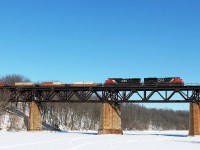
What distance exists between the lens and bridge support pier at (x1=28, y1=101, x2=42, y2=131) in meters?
79.1

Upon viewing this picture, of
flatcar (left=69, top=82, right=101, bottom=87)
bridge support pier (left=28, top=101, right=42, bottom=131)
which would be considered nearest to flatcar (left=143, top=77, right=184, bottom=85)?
flatcar (left=69, top=82, right=101, bottom=87)

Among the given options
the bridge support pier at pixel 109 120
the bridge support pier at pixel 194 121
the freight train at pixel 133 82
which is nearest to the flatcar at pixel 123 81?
the freight train at pixel 133 82

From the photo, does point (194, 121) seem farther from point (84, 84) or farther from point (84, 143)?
point (84, 143)

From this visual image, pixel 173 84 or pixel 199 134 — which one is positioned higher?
pixel 173 84

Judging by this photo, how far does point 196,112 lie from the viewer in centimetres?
7000

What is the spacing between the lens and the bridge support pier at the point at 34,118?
79.1 metres

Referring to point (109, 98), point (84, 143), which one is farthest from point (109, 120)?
point (84, 143)

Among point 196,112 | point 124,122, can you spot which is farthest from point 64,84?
point 124,122

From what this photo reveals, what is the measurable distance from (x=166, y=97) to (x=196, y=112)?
6276mm

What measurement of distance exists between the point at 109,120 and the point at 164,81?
13.2 meters

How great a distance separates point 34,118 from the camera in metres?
79.6

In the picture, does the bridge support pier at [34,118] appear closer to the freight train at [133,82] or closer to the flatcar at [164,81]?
the freight train at [133,82]

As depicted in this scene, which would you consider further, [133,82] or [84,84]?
[84,84]

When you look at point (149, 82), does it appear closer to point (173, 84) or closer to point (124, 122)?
point (173, 84)
